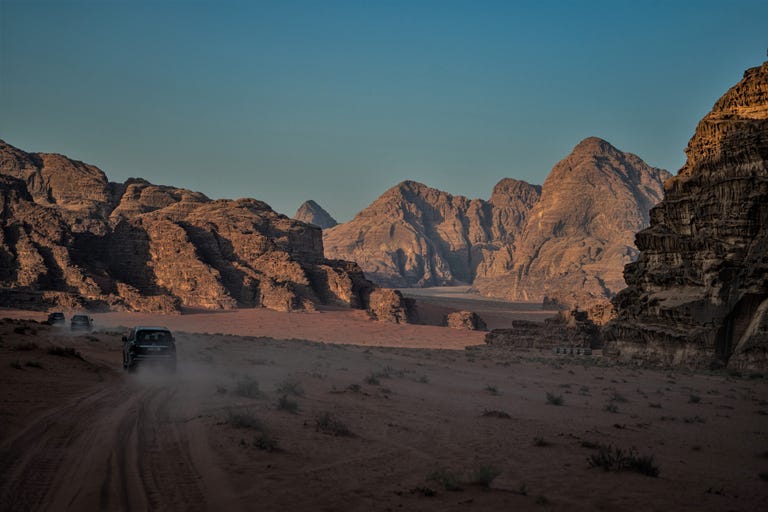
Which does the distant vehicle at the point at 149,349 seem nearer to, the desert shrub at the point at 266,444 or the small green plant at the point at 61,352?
the small green plant at the point at 61,352

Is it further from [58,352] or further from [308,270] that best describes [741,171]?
[308,270]

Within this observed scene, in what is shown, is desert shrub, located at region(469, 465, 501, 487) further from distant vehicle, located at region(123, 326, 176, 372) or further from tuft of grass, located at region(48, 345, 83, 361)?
tuft of grass, located at region(48, 345, 83, 361)

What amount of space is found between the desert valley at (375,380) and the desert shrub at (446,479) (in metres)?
0.04

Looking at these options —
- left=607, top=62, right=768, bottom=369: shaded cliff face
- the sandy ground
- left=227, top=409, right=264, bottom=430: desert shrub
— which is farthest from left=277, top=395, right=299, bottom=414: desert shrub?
left=607, top=62, right=768, bottom=369: shaded cliff face

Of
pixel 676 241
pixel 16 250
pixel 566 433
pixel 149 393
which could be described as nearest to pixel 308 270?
pixel 16 250

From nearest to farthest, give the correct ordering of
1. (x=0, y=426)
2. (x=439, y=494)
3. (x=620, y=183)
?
(x=439, y=494)
(x=0, y=426)
(x=620, y=183)

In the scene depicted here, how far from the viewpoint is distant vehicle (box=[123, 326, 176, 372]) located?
1812cm

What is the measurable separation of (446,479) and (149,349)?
13.6 metres

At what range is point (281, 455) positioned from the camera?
27.2 feet

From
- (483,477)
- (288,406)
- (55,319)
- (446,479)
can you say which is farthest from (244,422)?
(55,319)

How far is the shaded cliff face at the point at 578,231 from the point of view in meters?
149

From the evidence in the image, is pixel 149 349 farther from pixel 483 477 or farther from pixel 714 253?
pixel 714 253

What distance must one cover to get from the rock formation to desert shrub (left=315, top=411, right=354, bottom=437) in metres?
46.8

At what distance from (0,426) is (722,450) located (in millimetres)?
11607
